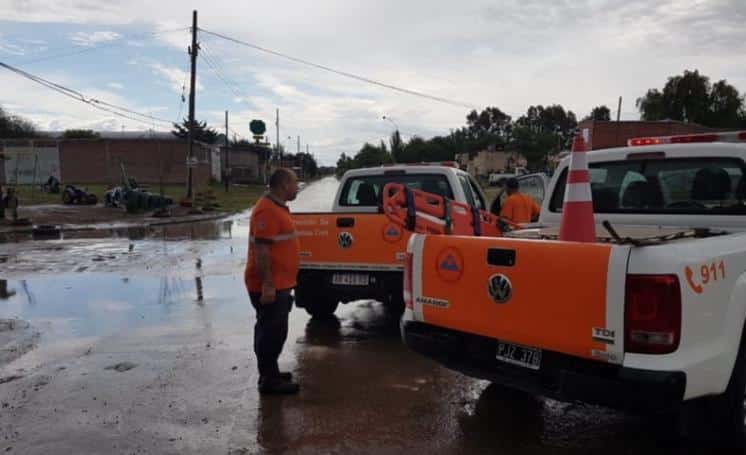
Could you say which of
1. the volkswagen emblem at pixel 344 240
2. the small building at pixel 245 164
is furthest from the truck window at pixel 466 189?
the small building at pixel 245 164

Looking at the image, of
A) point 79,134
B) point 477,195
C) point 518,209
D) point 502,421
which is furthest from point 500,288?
point 79,134

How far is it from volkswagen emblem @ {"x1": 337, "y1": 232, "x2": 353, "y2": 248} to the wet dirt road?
40.5 inches

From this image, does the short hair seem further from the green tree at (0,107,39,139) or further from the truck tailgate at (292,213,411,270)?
the green tree at (0,107,39,139)

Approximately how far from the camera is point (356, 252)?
20.7 ft

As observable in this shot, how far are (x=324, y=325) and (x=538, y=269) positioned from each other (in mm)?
4288

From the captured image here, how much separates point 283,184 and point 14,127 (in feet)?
279

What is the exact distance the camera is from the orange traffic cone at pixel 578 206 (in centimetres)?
397

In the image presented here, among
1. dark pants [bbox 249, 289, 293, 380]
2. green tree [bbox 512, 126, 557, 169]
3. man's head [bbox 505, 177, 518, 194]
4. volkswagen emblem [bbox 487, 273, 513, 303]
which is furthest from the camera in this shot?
green tree [bbox 512, 126, 557, 169]

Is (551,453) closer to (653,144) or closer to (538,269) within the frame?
(538,269)

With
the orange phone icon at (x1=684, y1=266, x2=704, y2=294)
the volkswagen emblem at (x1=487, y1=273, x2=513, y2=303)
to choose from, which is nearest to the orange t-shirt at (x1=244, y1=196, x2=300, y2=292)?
the volkswagen emblem at (x1=487, y1=273, x2=513, y2=303)

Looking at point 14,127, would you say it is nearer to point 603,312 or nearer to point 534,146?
point 534,146

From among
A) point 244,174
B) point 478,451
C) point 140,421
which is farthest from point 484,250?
point 244,174

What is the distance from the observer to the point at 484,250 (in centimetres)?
348

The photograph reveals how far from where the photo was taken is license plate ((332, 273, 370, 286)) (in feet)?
20.8
